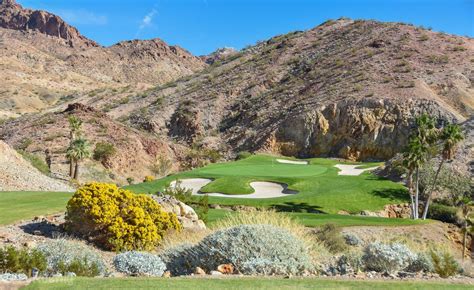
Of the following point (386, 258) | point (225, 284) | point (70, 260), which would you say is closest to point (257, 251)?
point (225, 284)

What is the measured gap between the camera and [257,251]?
41.9 feet

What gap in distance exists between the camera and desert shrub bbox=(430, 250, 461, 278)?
12458 millimetres

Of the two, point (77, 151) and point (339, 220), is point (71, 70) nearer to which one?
point (77, 151)

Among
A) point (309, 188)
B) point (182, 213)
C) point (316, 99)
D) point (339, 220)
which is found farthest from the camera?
point (316, 99)

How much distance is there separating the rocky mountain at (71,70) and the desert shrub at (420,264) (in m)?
114

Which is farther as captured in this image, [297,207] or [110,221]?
[297,207]

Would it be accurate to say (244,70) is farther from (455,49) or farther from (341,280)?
(341,280)

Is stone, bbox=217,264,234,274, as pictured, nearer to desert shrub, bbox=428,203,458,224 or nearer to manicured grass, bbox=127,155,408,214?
manicured grass, bbox=127,155,408,214

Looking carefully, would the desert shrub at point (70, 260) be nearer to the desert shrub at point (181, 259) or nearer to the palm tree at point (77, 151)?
the desert shrub at point (181, 259)

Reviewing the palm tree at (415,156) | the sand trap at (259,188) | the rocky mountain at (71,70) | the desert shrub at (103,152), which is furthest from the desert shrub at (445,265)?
the rocky mountain at (71,70)

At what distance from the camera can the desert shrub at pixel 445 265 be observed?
12458mm

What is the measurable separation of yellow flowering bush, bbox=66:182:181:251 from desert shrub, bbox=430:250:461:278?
10455 millimetres

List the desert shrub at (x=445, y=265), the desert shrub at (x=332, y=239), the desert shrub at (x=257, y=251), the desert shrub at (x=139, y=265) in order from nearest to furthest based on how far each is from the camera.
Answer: the desert shrub at (x=257, y=251)
the desert shrub at (x=445, y=265)
the desert shrub at (x=139, y=265)
the desert shrub at (x=332, y=239)

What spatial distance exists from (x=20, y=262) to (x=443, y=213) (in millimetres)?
32647
